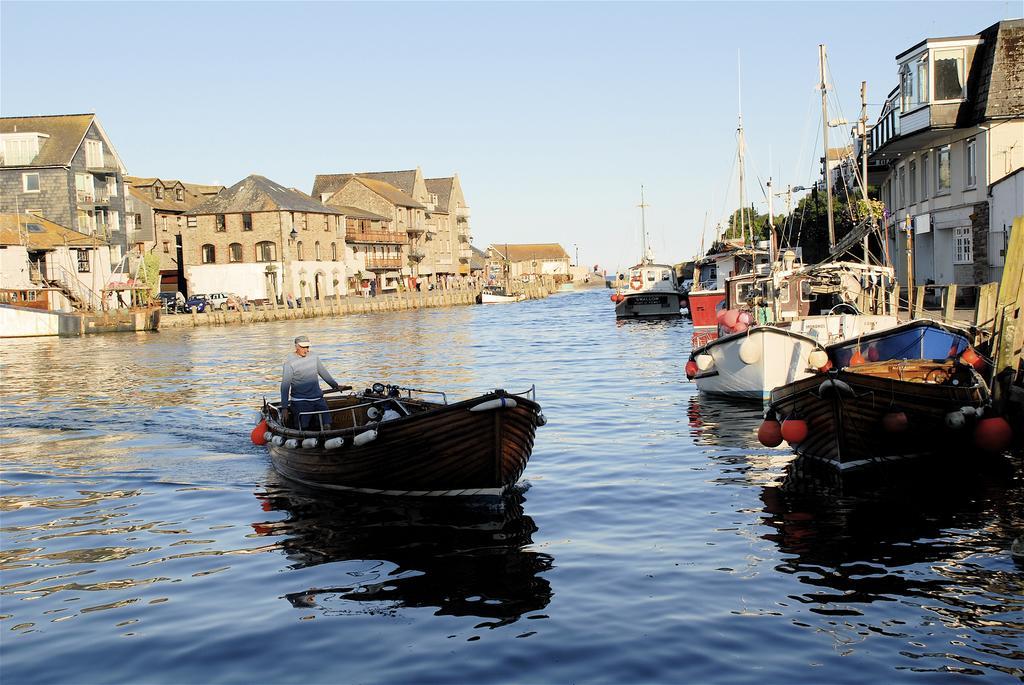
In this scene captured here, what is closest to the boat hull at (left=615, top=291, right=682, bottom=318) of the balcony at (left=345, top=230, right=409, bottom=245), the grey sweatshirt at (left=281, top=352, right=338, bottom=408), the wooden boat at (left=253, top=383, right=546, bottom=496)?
the balcony at (left=345, top=230, right=409, bottom=245)

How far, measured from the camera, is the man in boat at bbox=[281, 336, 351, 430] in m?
17.5

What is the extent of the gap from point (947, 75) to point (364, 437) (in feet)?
110

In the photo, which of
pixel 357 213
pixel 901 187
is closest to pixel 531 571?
pixel 901 187

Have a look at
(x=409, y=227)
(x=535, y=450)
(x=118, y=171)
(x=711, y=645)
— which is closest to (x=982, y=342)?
(x=535, y=450)

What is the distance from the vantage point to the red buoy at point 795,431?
17.2 m

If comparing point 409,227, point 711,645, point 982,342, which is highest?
point 409,227

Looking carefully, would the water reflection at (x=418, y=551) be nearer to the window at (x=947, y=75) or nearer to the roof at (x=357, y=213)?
the window at (x=947, y=75)

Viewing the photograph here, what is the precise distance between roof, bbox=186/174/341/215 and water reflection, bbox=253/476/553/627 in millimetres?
81917

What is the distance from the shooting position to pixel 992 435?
16.4 metres

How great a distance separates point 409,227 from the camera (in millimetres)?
129125

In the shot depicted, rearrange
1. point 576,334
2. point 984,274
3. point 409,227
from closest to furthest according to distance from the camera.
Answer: point 984,274 < point 576,334 < point 409,227

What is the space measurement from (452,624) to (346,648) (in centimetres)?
118

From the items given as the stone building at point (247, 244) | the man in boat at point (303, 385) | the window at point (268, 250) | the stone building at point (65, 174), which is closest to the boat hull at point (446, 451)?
the man in boat at point (303, 385)

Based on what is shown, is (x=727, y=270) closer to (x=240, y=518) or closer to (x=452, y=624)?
(x=240, y=518)
